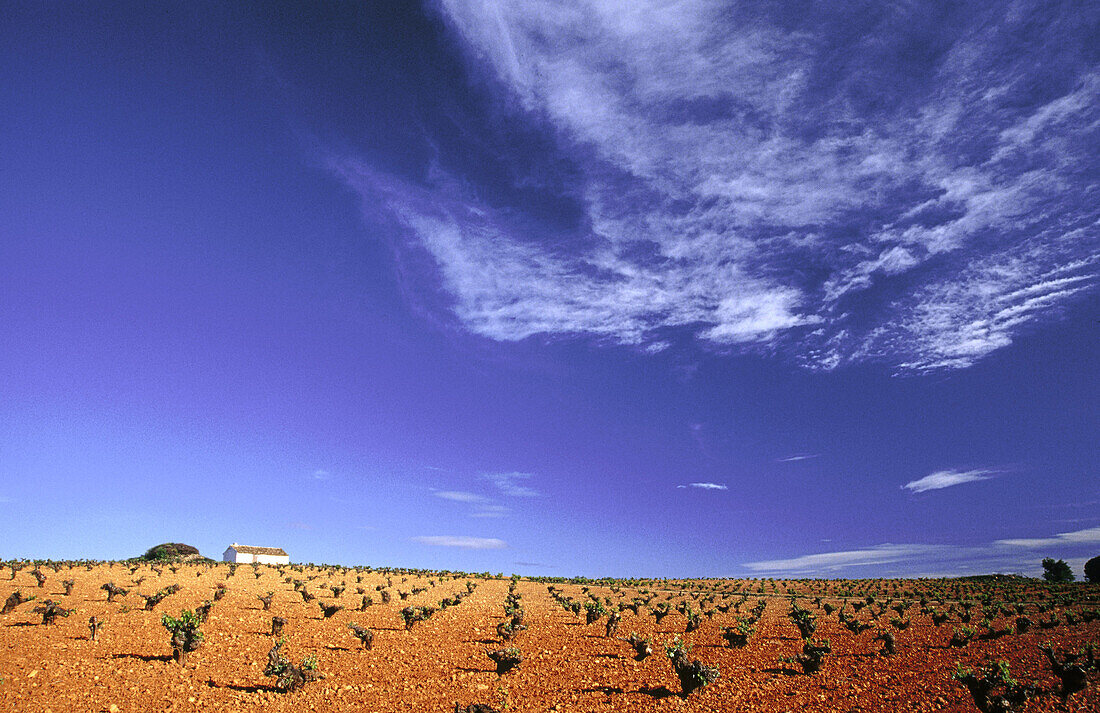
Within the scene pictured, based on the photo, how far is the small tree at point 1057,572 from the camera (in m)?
87.2

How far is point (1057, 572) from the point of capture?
89.1m

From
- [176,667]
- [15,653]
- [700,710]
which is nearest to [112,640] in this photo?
[15,653]

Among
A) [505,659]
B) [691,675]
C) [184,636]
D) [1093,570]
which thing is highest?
[1093,570]

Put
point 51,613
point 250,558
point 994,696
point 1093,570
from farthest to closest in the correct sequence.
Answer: point 250,558 → point 1093,570 → point 51,613 → point 994,696

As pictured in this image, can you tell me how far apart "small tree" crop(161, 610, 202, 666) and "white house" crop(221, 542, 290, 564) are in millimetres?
75182

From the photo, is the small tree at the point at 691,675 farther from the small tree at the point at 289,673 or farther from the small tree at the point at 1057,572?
the small tree at the point at 1057,572

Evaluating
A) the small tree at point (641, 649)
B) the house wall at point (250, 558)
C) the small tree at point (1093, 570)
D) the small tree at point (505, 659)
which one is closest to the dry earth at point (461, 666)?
the small tree at point (641, 649)

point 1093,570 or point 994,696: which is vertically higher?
point 1093,570

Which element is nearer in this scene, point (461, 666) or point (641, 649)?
point (461, 666)

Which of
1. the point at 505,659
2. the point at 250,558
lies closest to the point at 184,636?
the point at 505,659

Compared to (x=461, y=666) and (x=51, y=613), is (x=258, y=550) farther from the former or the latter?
(x=461, y=666)

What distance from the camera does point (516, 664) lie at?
20703 mm

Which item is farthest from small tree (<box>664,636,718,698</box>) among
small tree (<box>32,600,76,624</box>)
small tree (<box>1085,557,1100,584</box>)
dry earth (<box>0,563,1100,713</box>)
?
small tree (<box>1085,557,1100,584</box>)

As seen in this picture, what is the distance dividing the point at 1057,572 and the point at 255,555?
128682 mm
